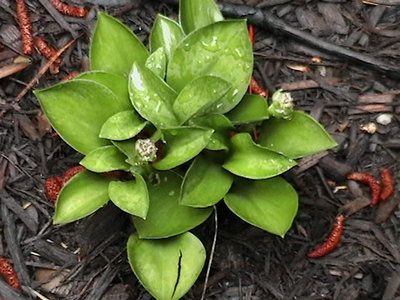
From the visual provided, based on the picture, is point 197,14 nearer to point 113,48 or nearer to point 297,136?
point 113,48

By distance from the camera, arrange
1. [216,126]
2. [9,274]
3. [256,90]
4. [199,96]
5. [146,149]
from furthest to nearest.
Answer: [256,90], [9,274], [216,126], [199,96], [146,149]

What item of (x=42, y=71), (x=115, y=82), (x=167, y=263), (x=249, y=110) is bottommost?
(x=167, y=263)

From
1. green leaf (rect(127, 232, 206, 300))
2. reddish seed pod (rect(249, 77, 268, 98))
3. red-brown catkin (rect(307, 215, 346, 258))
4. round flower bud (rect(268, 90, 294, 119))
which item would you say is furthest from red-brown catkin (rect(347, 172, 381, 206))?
Result: green leaf (rect(127, 232, 206, 300))

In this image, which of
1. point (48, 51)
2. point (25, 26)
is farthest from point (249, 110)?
point (25, 26)

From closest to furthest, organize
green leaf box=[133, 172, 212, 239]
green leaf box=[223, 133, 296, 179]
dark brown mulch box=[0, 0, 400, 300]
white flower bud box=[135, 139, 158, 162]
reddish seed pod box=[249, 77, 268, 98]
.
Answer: white flower bud box=[135, 139, 158, 162], green leaf box=[223, 133, 296, 179], green leaf box=[133, 172, 212, 239], dark brown mulch box=[0, 0, 400, 300], reddish seed pod box=[249, 77, 268, 98]

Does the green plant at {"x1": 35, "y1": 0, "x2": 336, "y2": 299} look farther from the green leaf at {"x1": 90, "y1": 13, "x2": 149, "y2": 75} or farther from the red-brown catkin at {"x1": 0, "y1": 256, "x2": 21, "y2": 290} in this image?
the red-brown catkin at {"x1": 0, "y1": 256, "x2": 21, "y2": 290}

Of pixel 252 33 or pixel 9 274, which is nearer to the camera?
pixel 9 274
